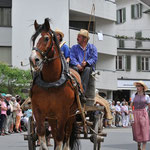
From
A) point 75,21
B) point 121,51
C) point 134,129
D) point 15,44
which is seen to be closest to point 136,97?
point 134,129

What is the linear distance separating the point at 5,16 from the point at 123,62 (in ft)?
60.4

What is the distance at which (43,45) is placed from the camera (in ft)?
30.0

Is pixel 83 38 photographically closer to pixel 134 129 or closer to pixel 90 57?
pixel 90 57

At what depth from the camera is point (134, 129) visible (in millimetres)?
14727

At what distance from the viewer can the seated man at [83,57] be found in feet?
37.4

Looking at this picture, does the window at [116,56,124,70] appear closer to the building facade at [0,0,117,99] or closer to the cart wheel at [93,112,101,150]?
the building facade at [0,0,117,99]

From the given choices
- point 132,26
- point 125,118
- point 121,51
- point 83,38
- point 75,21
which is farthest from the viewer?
point 132,26

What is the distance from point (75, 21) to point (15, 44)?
6.68m

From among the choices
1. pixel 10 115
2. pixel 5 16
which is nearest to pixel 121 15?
pixel 5 16

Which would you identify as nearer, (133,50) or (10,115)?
(10,115)

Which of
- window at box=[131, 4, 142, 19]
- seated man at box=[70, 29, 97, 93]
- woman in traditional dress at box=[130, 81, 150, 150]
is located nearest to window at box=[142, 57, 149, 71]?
window at box=[131, 4, 142, 19]

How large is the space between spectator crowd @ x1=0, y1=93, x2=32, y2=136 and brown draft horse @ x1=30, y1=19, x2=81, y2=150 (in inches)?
576

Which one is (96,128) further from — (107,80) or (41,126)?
(107,80)

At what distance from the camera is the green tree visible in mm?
31812
